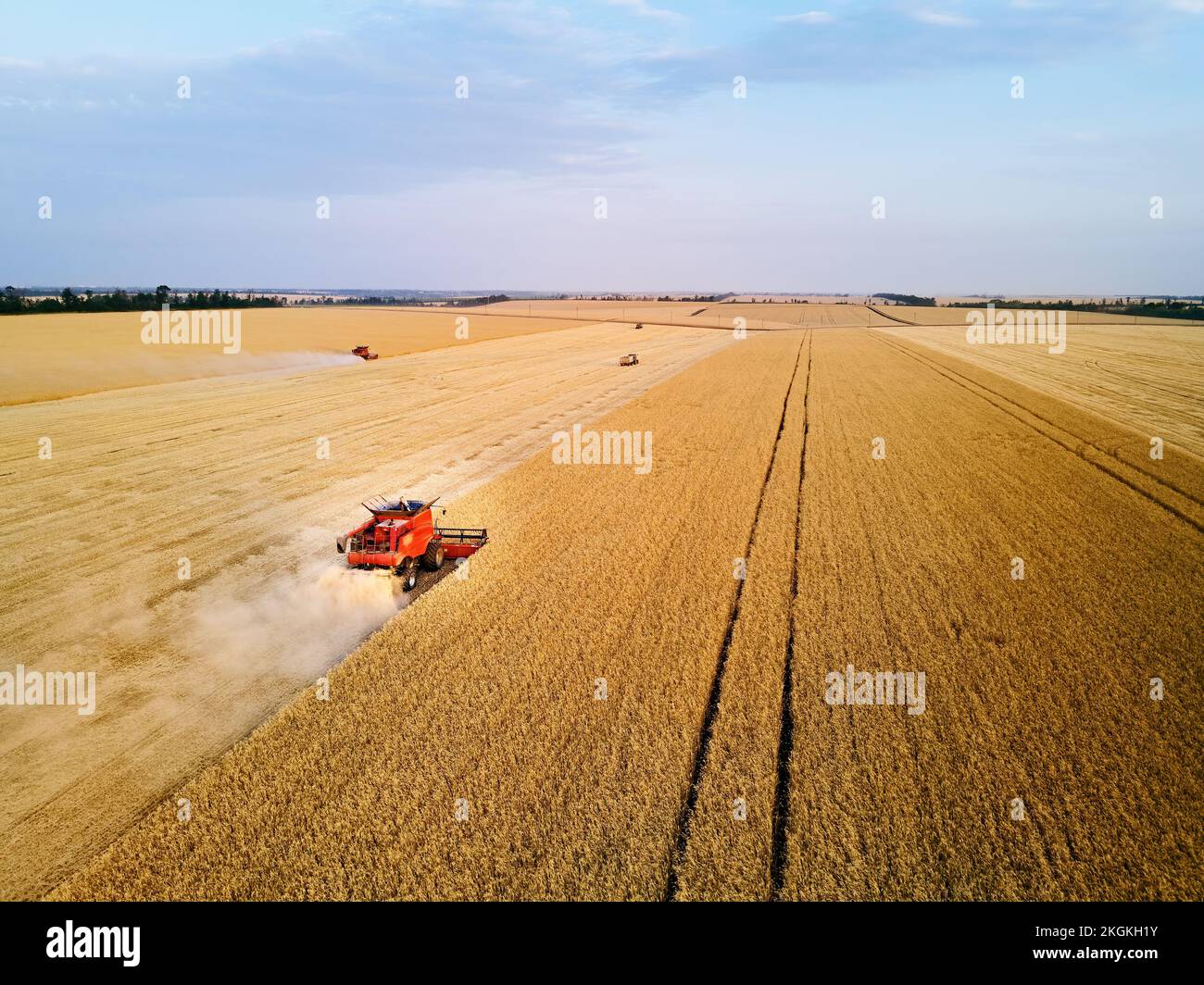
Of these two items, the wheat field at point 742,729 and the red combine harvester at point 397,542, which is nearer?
the wheat field at point 742,729

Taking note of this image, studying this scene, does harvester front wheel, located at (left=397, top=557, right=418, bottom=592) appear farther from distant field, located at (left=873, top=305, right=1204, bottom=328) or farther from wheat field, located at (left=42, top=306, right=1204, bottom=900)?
distant field, located at (left=873, top=305, right=1204, bottom=328)

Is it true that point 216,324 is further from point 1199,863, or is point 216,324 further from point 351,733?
point 1199,863

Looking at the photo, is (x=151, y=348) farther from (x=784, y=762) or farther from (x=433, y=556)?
(x=784, y=762)

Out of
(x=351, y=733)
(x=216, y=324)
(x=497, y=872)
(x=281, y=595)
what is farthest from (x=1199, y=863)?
(x=216, y=324)
